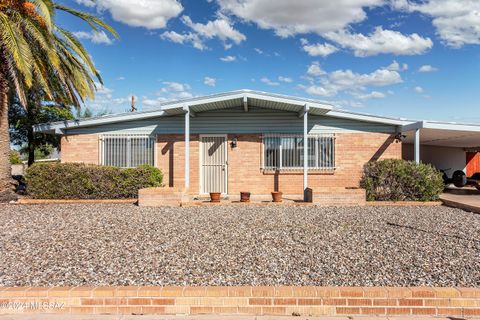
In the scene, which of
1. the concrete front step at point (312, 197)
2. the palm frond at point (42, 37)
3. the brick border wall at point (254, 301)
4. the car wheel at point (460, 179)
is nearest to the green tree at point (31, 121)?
the palm frond at point (42, 37)

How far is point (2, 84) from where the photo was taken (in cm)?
1047

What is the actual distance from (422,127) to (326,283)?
854 centimetres

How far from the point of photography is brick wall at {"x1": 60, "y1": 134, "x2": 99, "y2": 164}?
1273 cm

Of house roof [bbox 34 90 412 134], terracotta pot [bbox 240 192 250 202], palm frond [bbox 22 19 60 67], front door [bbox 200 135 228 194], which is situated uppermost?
palm frond [bbox 22 19 60 67]

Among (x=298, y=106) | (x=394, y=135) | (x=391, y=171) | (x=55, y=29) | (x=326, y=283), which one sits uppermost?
(x=55, y=29)

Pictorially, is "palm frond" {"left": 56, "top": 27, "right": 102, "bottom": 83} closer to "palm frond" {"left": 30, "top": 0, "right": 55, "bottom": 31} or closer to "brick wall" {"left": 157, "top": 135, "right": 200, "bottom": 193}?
"palm frond" {"left": 30, "top": 0, "right": 55, "bottom": 31}

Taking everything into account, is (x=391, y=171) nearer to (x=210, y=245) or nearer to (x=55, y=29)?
(x=210, y=245)

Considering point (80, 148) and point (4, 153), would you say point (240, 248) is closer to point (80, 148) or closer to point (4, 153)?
point (4, 153)

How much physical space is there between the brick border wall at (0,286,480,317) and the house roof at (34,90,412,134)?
326 inches

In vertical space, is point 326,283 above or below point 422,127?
below

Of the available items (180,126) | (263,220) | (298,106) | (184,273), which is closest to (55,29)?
(180,126)

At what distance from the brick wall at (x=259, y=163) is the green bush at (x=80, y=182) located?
1839 mm

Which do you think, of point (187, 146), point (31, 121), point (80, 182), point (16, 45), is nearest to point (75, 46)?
point (16, 45)

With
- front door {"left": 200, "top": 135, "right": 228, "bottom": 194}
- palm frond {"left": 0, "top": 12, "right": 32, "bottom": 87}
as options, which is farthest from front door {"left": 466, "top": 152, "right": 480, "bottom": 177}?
palm frond {"left": 0, "top": 12, "right": 32, "bottom": 87}
